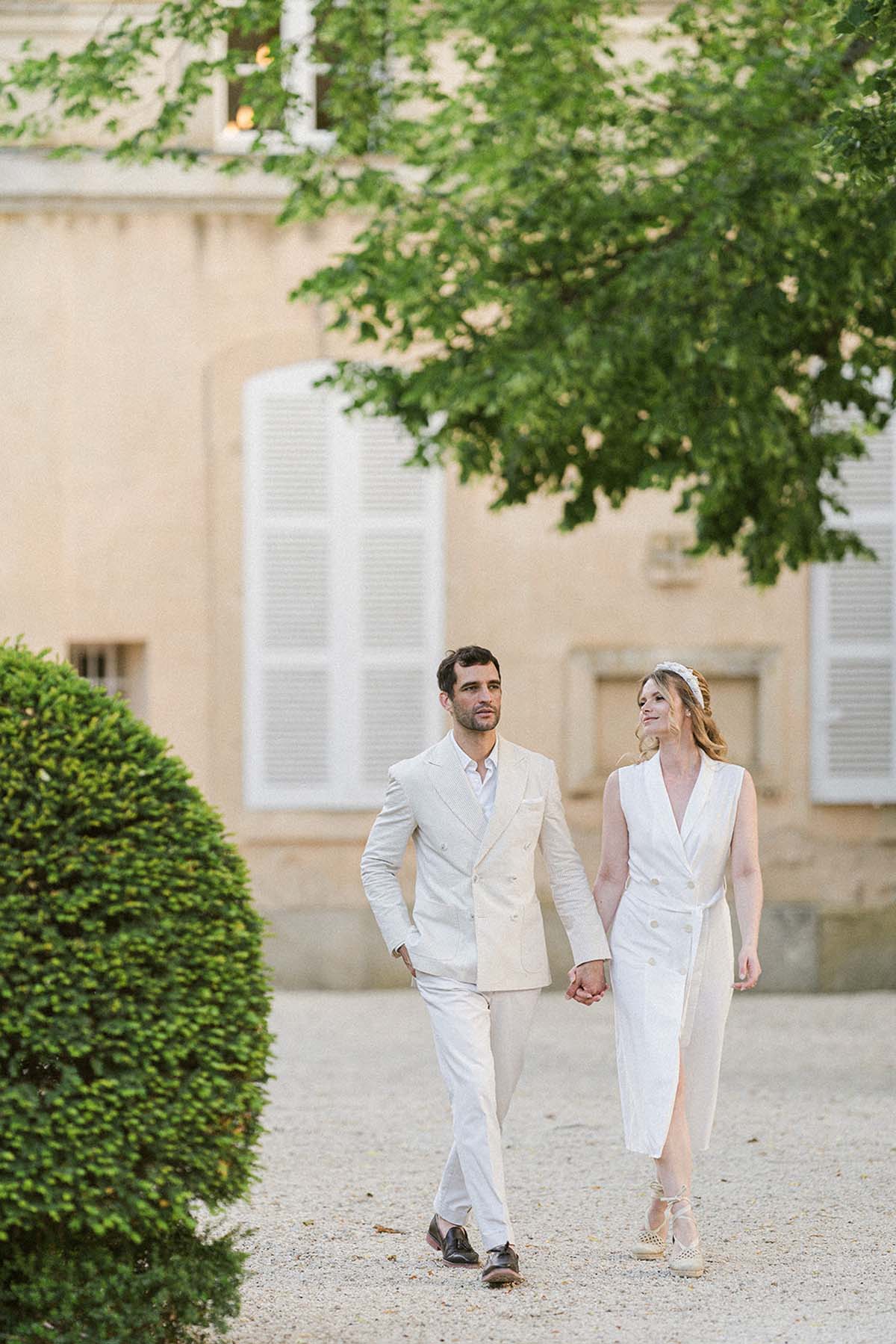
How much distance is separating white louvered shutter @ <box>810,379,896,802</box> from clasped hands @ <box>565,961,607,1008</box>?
7.51m

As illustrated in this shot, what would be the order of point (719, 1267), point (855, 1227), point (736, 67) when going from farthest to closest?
point (736, 67), point (855, 1227), point (719, 1267)

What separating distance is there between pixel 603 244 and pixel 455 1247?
5.10 meters

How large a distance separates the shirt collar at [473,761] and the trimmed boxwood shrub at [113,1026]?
1241 mm

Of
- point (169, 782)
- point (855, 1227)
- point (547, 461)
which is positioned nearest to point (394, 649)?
point (547, 461)

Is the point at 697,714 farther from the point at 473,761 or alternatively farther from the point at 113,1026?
the point at 113,1026

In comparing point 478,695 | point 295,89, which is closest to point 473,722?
point 478,695

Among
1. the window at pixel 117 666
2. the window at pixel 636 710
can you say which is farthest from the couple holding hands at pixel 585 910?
the window at pixel 117 666

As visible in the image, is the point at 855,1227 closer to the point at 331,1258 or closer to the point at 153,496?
the point at 331,1258

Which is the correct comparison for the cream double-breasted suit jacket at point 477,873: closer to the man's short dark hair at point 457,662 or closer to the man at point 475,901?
the man at point 475,901

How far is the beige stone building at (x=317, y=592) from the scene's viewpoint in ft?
41.7

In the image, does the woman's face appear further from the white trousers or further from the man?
the white trousers

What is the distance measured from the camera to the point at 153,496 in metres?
12.7

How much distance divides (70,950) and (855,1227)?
294 cm

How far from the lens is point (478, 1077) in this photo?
5.33m
